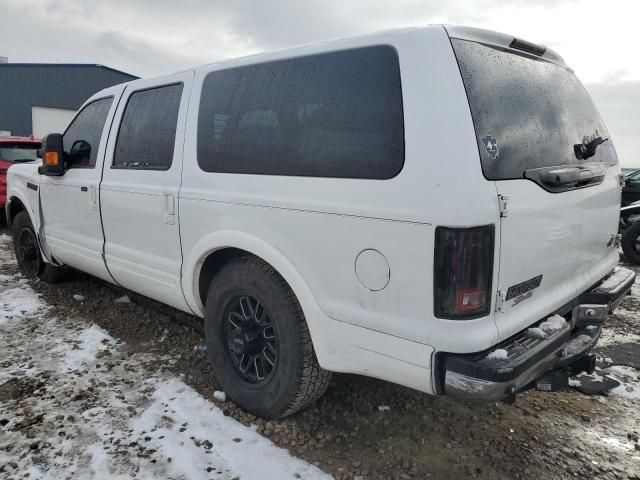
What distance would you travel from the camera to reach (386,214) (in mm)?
1962

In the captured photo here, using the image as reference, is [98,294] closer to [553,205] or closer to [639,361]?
[553,205]

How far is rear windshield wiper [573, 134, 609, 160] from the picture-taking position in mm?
2539

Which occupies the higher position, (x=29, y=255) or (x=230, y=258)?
(x=230, y=258)

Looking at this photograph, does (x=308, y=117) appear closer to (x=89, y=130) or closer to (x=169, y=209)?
(x=169, y=209)

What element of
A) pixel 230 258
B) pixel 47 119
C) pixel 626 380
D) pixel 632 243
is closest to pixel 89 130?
pixel 230 258

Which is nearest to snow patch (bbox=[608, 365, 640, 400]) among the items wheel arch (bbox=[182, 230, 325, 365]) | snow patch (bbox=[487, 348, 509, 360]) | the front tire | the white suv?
the white suv

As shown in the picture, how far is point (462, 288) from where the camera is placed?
186cm

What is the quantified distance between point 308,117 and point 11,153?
8.19m

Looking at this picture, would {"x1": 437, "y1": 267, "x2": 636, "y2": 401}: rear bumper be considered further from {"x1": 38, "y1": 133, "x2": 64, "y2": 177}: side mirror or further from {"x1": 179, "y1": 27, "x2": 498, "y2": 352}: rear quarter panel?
{"x1": 38, "y1": 133, "x2": 64, "y2": 177}: side mirror

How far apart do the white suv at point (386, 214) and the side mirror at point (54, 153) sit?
43.7 inches

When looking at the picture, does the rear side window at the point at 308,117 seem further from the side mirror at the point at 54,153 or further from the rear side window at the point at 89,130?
the side mirror at the point at 54,153

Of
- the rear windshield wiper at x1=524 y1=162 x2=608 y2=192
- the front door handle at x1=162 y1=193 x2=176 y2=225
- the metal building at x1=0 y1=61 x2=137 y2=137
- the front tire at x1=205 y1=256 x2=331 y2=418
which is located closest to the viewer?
the rear windshield wiper at x1=524 y1=162 x2=608 y2=192

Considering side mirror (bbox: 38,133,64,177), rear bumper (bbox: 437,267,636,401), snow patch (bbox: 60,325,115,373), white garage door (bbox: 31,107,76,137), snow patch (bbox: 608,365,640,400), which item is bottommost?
snow patch (bbox: 608,365,640,400)

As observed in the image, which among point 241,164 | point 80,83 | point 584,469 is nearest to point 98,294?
point 241,164
